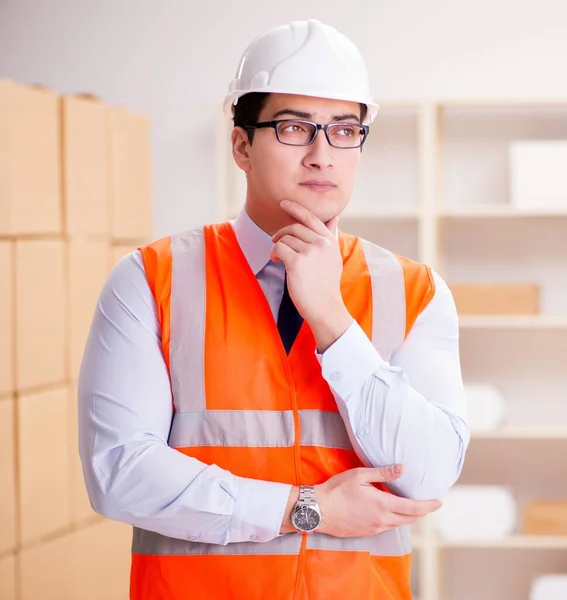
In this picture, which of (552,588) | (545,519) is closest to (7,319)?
(545,519)

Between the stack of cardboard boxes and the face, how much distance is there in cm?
160

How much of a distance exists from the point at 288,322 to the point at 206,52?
2.82 metres

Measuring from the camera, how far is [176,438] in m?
1.32

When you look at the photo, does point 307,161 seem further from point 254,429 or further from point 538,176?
point 538,176

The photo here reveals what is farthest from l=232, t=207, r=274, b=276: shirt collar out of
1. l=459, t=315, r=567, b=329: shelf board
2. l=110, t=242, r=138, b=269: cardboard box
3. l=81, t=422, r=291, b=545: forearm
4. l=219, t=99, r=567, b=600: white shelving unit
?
l=219, t=99, r=567, b=600: white shelving unit

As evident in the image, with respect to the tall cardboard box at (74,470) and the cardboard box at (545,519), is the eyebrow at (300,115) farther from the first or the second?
the cardboard box at (545,519)

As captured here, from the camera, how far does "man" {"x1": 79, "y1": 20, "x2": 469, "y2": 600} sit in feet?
4.13

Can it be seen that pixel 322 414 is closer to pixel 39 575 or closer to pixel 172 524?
pixel 172 524

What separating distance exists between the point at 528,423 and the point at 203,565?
112 inches

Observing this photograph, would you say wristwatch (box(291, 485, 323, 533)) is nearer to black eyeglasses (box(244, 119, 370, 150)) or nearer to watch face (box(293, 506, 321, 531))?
watch face (box(293, 506, 321, 531))

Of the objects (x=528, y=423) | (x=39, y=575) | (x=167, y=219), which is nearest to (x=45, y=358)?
(x=39, y=575)

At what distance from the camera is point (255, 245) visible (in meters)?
1.41

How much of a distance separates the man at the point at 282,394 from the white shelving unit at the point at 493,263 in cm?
251

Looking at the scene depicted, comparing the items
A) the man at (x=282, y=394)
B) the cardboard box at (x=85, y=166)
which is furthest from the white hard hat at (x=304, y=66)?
the cardboard box at (x=85, y=166)
